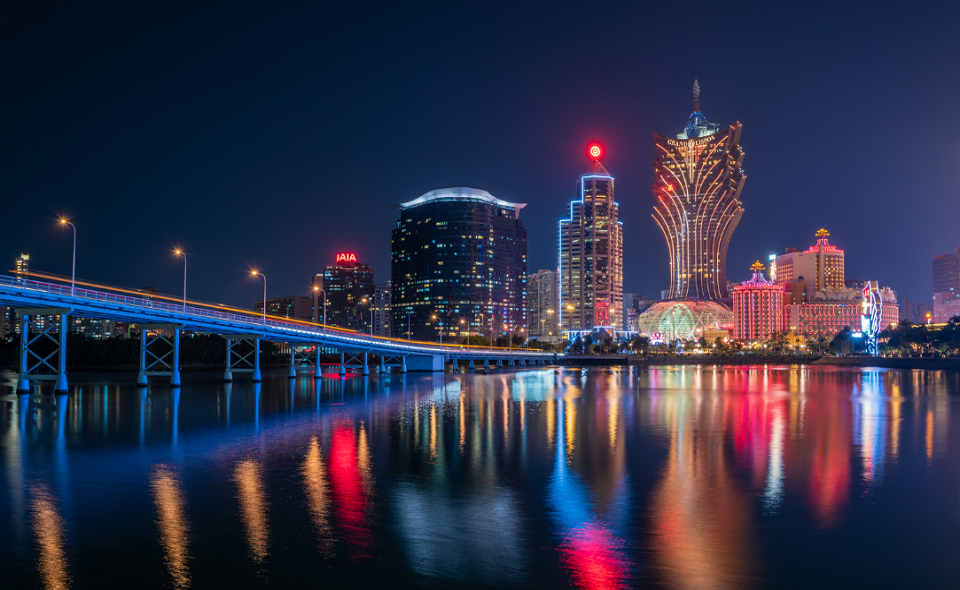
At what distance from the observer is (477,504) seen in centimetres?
1773

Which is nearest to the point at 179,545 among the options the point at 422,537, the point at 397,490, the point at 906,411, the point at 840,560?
the point at 422,537

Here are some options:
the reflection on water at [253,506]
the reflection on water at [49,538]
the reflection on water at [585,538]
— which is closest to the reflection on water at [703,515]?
the reflection on water at [585,538]

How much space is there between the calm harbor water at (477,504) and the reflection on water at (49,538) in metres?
0.06

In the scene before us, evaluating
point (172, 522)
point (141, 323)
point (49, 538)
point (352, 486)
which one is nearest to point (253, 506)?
point (172, 522)

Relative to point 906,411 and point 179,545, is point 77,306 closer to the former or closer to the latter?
point 179,545

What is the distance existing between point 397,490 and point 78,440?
1806 centimetres

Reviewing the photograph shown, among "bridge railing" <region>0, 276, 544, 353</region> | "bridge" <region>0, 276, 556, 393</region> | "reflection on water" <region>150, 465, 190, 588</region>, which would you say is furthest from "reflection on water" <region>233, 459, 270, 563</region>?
"bridge railing" <region>0, 276, 544, 353</region>

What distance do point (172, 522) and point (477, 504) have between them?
23.6 ft

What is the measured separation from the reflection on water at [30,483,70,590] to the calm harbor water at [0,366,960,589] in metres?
0.06

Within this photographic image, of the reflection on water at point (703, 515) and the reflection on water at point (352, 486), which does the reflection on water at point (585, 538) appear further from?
the reflection on water at point (352, 486)

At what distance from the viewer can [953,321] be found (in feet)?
623

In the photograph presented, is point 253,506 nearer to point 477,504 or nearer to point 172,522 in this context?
point 172,522

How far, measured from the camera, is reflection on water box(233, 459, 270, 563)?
1390 centimetres

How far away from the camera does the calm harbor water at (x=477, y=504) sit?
1262 cm
